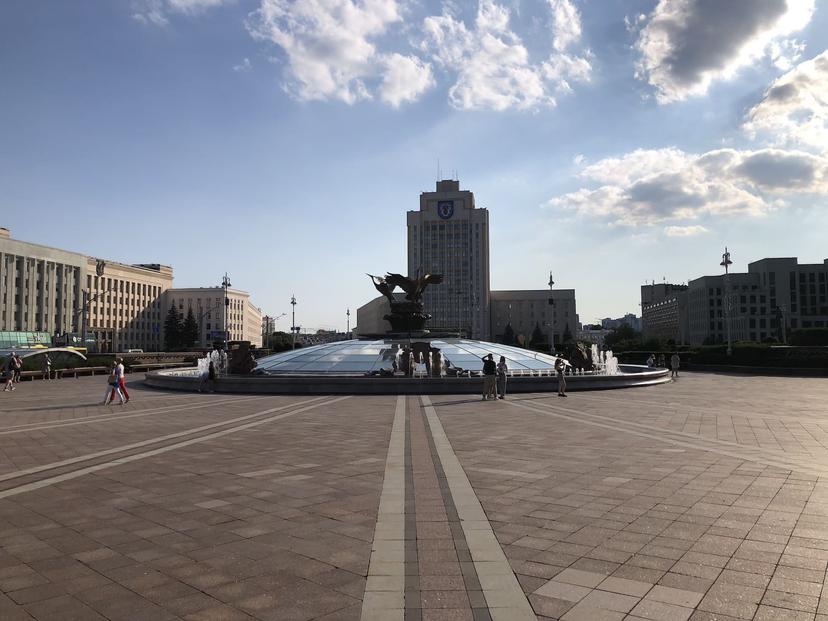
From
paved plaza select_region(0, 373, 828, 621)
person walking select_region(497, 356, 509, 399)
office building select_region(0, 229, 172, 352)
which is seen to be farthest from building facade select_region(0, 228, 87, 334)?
paved plaza select_region(0, 373, 828, 621)

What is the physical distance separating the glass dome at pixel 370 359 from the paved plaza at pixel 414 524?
44.1ft

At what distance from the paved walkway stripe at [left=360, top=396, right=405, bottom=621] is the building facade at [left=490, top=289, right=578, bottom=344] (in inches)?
4688

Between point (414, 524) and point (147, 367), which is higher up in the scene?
point (414, 524)

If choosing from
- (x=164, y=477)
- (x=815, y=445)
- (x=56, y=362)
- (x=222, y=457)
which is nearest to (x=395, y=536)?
(x=164, y=477)

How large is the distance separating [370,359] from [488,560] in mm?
21643

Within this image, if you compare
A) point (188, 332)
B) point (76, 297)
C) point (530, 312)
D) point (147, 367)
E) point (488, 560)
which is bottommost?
point (147, 367)

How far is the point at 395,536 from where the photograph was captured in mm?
4543

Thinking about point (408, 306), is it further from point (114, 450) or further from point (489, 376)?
point (114, 450)

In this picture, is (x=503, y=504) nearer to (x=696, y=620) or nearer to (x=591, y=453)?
(x=696, y=620)

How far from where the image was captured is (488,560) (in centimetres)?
405

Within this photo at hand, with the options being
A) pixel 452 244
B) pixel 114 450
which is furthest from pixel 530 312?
pixel 114 450

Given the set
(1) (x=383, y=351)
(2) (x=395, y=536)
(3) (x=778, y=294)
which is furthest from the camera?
(3) (x=778, y=294)

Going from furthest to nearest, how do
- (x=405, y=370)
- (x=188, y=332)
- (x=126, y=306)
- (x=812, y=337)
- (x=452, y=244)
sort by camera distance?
(x=452, y=244)
(x=126, y=306)
(x=188, y=332)
(x=812, y=337)
(x=405, y=370)

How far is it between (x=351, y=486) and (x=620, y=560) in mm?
3137
